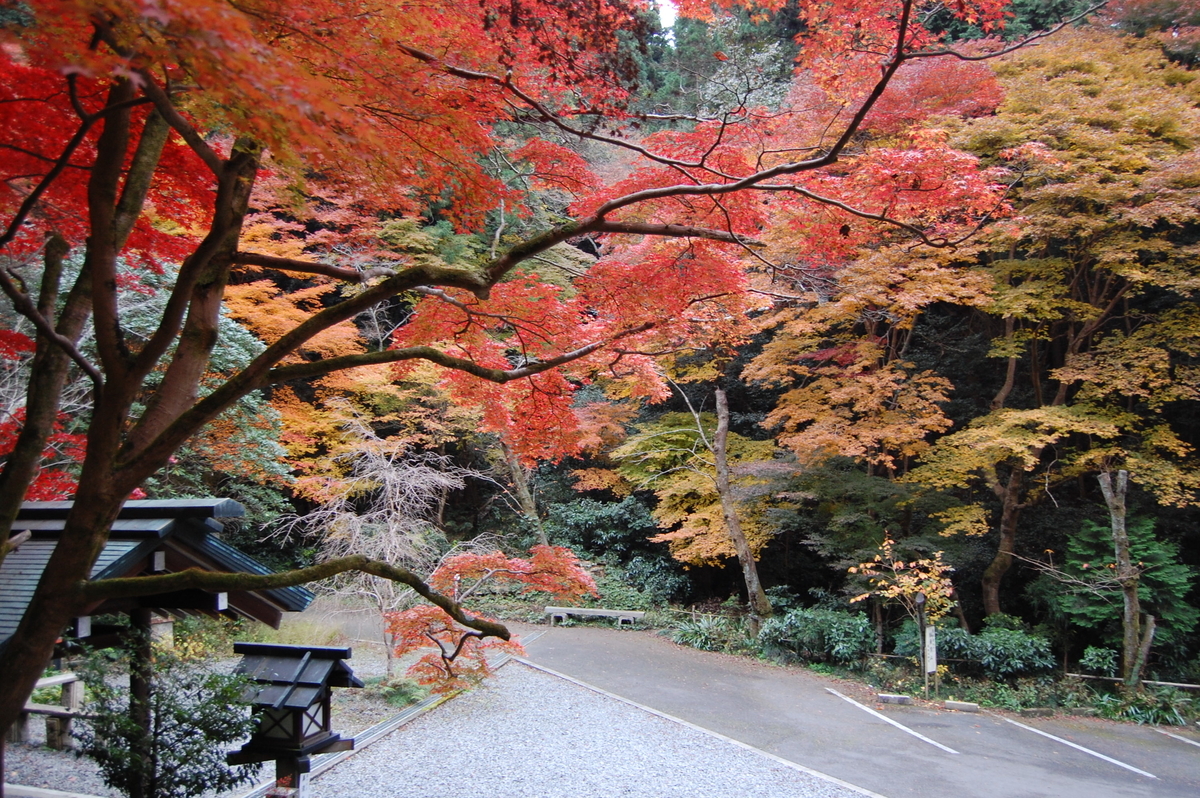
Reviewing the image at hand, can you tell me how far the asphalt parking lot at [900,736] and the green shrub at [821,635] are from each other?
0.45 meters

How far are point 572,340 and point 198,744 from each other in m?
3.24

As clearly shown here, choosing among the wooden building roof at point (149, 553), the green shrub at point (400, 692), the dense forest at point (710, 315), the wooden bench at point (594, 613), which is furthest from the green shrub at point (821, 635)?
the wooden building roof at point (149, 553)

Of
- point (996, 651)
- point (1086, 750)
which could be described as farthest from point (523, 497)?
point (1086, 750)

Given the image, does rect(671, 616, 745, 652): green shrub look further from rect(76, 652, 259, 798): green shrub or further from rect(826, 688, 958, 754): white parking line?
rect(76, 652, 259, 798): green shrub

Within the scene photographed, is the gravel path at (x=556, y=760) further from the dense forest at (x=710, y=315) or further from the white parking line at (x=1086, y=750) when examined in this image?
the white parking line at (x=1086, y=750)

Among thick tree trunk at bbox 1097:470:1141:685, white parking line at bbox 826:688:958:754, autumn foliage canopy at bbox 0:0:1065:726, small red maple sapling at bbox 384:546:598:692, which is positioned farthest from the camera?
thick tree trunk at bbox 1097:470:1141:685

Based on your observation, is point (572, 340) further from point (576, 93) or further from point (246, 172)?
point (246, 172)

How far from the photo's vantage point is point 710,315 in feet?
19.3

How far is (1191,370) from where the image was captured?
7.80m

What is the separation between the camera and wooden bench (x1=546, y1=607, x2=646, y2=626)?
11.9m

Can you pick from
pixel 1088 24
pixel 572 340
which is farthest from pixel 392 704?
pixel 1088 24

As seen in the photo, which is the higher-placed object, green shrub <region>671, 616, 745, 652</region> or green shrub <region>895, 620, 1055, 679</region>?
green shrub <region>895, 620, 1055, 679</region>

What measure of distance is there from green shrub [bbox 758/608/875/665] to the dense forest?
14.9 inches

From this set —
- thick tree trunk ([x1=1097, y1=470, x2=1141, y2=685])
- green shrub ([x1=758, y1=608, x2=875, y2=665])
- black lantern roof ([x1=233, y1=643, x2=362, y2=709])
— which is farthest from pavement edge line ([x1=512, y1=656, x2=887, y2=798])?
thick tree trunk ([x1=1097, y1=470, x2=1141, y2=685])
